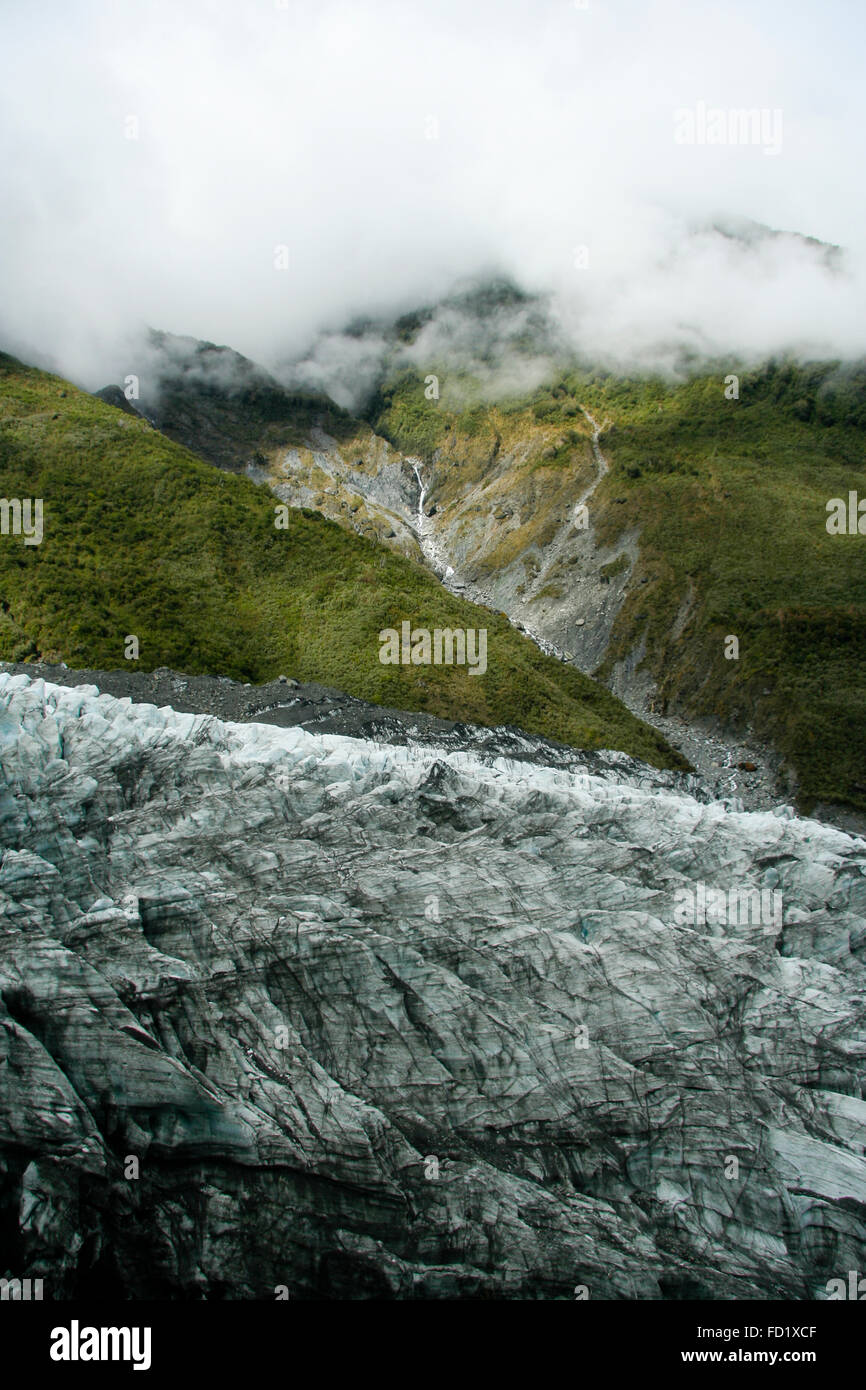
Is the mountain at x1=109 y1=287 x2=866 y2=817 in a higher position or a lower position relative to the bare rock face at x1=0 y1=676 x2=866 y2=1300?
higher

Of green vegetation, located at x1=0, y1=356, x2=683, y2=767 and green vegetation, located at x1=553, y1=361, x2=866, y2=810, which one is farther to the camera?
green vegetation, located at x1=553, y1=361, x2=866, y2=810

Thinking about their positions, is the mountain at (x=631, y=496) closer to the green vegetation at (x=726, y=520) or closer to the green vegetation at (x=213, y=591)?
the green vegetation at (x=726, y=520)

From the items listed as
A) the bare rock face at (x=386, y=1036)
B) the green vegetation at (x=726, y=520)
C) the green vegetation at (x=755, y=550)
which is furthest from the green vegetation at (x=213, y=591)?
the bare rock face at (x=386, y=1036)

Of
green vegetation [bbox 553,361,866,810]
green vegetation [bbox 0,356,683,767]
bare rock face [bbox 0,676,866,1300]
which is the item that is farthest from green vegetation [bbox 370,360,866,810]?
bare rock face [bbox 0,676,866,1300]

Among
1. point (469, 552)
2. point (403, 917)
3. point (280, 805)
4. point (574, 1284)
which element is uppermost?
point (469, 552)

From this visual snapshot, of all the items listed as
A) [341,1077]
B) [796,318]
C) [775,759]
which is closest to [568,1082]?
[341,1077]

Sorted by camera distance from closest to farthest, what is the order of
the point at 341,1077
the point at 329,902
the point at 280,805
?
1. the point at 341,1077
2. the point at 329,902
3. the point at 280,805

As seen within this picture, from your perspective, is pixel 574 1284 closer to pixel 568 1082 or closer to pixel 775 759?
pixel 568 1082

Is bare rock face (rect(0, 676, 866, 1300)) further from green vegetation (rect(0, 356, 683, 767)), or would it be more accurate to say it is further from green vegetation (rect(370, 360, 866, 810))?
green vegetation (rect(370, 360, 866, 810))
